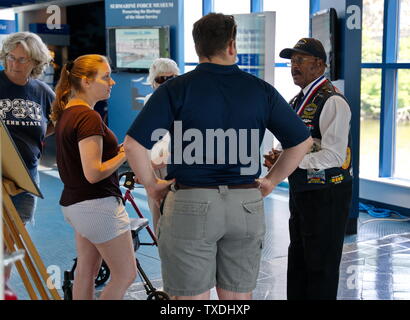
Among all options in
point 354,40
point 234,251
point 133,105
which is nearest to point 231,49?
point 234,251

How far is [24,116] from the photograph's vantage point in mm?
3436

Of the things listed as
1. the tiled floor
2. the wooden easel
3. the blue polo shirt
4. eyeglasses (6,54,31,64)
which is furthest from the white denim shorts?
the tiled floor

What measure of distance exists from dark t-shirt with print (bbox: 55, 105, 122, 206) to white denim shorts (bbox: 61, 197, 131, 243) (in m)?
0.03

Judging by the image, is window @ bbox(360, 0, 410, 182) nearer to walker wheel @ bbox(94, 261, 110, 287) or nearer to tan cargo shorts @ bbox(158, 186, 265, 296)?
walker wheel @ bbox(94, 261, 110, 287)

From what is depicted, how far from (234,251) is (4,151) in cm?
93

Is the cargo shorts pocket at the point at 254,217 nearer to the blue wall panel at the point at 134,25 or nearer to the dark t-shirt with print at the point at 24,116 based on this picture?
the dark t-shirt with print at the point at 24,116

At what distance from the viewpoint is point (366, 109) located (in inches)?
297

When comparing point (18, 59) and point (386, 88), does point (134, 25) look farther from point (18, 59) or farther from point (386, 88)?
point (18, 59)

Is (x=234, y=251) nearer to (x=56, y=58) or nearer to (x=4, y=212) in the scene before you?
(x=4, y=212)

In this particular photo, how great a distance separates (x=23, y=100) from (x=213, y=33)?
1.52 metres

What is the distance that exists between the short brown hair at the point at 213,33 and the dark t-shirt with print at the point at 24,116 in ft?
4.64

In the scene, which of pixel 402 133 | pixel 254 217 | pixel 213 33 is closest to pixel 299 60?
pixel 213 33

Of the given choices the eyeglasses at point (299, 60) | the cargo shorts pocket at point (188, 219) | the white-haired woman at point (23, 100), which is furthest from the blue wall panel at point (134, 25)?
the cargo shorts pocket at point (188, 219)

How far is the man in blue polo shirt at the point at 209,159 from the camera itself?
7.68ft
